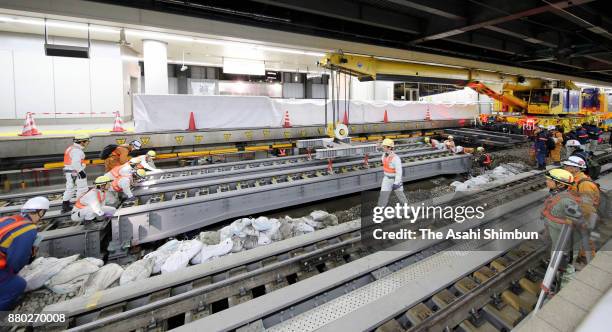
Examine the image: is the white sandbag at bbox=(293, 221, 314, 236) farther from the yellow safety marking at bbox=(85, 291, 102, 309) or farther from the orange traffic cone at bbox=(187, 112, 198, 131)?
the orange traffic cone at bbox=(187, 112, 198, 131)

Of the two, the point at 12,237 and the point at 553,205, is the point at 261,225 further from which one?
the point at 553,205

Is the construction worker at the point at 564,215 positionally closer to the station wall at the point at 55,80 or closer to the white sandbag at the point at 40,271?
the white sandbag at the point at 40,271

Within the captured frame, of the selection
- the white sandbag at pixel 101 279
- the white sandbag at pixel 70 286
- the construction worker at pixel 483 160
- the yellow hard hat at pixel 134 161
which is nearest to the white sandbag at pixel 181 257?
the white sandbag at pixel 101 279

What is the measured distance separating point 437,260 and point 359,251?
102cm

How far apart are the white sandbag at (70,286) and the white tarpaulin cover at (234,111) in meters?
5.18

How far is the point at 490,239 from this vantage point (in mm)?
4188

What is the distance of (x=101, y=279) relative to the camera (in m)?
3.50

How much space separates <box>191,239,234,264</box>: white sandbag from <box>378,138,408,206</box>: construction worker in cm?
321

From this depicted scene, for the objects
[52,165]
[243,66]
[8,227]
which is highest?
[243,66]

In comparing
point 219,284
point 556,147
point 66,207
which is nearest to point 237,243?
point 219,284

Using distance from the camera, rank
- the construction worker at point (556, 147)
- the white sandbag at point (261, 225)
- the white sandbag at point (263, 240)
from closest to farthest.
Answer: the white sandbag at point (263, 240), the white sandbag at point (261, 225), the construction worker at point (556, 147)

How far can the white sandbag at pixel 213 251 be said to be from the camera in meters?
4.12

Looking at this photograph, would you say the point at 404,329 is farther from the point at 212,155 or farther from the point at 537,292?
the point at 212,155

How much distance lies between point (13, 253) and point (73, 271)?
81 cm
